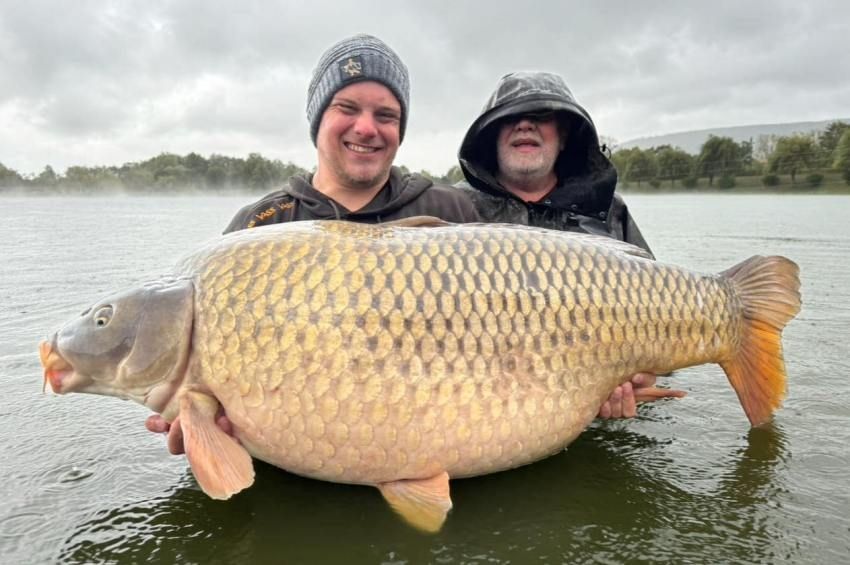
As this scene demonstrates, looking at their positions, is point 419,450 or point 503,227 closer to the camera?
point 419,450

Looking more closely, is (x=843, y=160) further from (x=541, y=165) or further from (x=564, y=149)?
(x=541, y=165)

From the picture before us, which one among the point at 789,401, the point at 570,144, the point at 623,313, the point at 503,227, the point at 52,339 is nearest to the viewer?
the point at 52,339

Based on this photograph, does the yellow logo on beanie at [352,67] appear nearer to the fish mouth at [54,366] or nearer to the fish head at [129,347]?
the fish head at [129,347]

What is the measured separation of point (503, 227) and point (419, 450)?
2.64ft

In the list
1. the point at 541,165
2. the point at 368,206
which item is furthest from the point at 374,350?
the point at 541,165

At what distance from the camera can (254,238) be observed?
1968 mm

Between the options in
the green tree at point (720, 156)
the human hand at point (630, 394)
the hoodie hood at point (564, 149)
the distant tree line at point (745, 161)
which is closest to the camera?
the human hand at point (630, 394)

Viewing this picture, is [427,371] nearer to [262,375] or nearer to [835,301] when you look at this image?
[262,375]

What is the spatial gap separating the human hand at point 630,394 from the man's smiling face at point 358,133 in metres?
1.40

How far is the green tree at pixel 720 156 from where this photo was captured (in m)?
54.7

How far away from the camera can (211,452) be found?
1.76m

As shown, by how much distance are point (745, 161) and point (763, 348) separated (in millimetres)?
61491

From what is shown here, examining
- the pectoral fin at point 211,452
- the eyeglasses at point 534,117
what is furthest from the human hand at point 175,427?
the eyeglasses at point 534,117

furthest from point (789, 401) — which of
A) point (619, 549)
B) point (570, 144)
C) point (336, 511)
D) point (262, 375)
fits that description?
point (262, 375)
